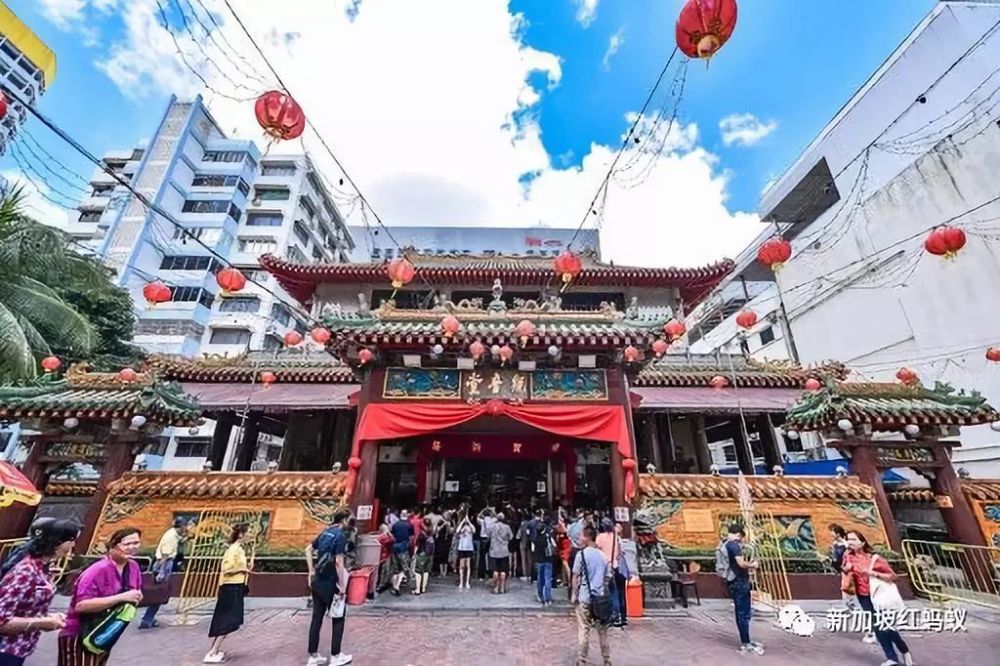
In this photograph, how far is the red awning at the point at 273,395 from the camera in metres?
13.0

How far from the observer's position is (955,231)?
842cm

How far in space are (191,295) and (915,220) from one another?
43.1 meters

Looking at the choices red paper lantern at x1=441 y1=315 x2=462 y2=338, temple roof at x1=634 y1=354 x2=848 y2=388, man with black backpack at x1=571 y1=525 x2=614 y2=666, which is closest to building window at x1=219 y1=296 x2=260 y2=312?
red paper lantern at x1=441 y1=315 x2=462 y2=338

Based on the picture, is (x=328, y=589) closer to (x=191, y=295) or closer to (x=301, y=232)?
(x=191, y=295)

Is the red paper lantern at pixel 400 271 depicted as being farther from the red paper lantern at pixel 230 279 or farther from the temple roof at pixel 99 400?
the temple roof at pixel 99 400

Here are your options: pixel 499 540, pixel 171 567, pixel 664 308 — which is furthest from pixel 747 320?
pixel 171 567

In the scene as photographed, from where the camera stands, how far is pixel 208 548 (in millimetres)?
8711

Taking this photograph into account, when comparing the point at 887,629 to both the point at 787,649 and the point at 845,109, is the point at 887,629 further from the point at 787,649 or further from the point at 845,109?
the point at 845,109

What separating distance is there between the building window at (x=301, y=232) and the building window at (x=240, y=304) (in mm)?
8993

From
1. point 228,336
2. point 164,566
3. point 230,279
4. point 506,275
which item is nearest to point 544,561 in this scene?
point 164,566

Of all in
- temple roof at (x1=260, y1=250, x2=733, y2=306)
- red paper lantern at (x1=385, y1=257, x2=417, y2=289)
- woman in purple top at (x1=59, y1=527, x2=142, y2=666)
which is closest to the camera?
woman in purple top at (x1=59, y1=527, x2=142, y2=666)

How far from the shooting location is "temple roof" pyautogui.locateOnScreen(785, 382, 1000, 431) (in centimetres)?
901

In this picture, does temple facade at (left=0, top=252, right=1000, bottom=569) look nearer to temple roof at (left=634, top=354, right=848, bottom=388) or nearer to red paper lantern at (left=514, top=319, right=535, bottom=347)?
red paper lantern at (left=514, top=319, right=535, bottom=347)

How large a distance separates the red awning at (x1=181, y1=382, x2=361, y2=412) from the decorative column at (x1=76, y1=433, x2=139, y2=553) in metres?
3.01
